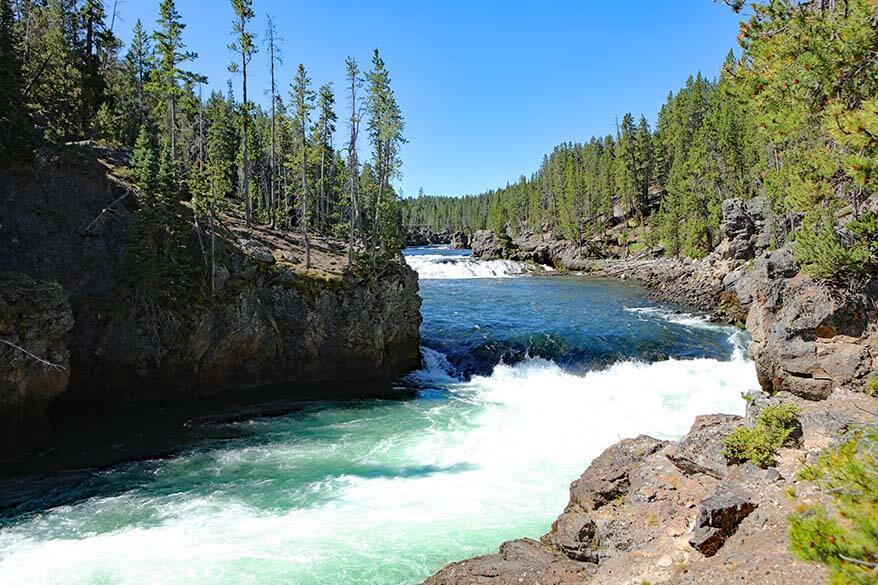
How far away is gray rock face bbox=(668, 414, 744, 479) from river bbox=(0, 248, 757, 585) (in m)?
3.69

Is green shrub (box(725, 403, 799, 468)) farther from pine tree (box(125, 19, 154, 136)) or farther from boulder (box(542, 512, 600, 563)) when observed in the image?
pine tree (box(125, 19, 154, 136))

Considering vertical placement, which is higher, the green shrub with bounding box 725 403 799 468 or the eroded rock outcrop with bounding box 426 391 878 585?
the green shrub with bounding box 725 403 799 468

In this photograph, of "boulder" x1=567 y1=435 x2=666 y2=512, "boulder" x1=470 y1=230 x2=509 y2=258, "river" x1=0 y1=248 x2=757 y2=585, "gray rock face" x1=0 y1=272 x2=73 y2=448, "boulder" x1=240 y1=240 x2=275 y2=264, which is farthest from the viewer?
"boulder" x1=470 y1=230 x2=509 y2=258

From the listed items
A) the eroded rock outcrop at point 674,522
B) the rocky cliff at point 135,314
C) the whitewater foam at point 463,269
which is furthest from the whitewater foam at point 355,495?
the whitewater foam at point 463,269

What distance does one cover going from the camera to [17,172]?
18.9m

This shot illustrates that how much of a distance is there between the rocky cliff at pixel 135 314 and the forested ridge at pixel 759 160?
1805 centimetres

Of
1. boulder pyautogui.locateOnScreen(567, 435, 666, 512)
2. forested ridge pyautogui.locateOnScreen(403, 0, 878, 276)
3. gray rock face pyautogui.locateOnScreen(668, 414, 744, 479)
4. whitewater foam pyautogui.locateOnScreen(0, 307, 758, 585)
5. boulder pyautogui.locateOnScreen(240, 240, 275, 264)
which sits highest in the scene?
forested ridge pyautogui.locateOnScreen(403, 0, 878, 276)

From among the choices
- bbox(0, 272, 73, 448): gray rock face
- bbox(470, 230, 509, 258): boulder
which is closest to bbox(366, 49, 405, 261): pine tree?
bbox(0, 272, 73, 448): gray rock face

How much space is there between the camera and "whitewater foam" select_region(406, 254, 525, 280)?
222ft

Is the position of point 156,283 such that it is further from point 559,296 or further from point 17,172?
point 559,296

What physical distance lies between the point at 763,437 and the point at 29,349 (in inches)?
791

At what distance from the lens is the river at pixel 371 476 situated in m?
10.2

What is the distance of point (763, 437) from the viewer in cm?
894

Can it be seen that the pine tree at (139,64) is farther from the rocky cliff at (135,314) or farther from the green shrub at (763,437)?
the green shrub at (763,437)
